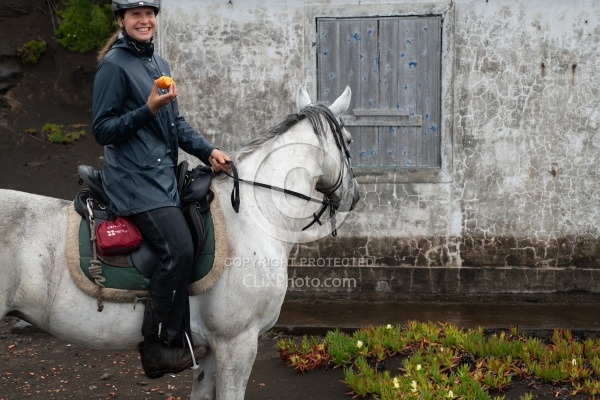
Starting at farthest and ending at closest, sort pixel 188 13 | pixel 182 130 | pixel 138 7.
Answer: pixel 188 13 → pixel 182 130 → pixel 138 7

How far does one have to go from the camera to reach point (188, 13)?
347 inches

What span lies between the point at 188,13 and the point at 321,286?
3.37 meters

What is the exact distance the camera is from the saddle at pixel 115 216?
15.5 feet

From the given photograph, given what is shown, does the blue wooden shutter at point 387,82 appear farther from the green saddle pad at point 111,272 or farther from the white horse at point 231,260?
the green saddle pad at point 111,272

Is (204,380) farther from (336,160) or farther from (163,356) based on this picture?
(336,160)

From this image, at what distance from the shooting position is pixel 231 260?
16.1 ft

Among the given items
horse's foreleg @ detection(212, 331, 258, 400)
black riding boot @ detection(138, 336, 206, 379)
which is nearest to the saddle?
black riding boot @ detection(138, 336, 206, 379)

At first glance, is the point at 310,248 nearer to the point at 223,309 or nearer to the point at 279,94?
the point at 279,94

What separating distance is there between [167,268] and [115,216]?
1.50 feet

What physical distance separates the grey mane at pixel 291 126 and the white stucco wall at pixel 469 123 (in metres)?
3.79

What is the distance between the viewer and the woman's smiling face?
15.1ft

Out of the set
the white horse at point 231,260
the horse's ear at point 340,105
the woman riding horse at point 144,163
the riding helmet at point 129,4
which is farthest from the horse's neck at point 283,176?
the riding helmet at point 129,4

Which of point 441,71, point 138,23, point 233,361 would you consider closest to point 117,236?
point 233,361

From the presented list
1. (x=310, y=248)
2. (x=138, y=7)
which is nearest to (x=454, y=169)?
(x=310, y=248)
